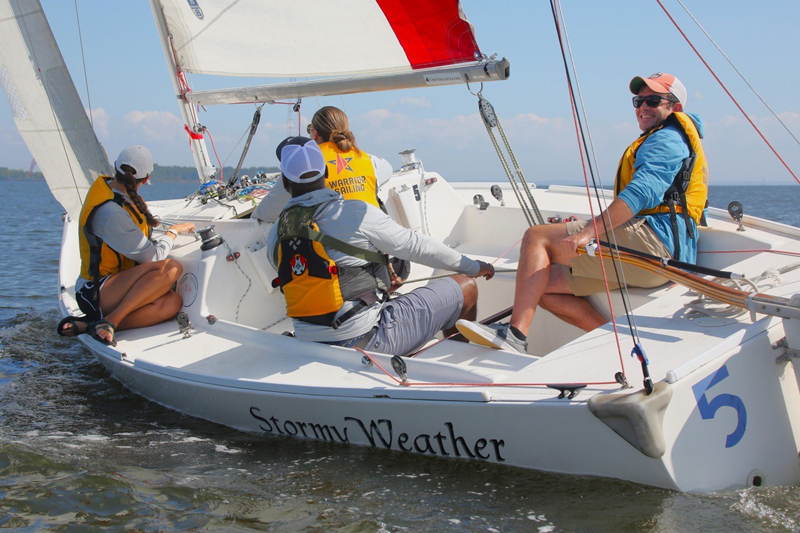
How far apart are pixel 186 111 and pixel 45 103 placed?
133cm

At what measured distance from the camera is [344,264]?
3.00m

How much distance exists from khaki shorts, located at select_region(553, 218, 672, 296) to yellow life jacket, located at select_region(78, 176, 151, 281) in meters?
2.51

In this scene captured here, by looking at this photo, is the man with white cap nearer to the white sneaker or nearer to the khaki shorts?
the white sneaker

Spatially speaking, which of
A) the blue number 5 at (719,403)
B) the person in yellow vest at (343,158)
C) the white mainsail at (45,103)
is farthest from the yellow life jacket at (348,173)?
the white mainsail at (45,103)

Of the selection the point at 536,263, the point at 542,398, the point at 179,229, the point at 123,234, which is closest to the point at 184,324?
the point at 123,234

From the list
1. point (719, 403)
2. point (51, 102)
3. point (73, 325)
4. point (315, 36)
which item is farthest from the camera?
point (51, 102)

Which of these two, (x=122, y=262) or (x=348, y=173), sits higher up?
(x=348, y=173)

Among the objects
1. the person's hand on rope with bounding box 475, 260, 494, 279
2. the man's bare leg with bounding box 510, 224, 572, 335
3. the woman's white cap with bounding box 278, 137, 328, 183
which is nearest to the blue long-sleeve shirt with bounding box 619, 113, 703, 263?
the man's bare leg with bounding box 510, 224, 572, 335

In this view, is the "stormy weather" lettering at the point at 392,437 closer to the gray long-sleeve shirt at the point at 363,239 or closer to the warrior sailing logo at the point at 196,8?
the gray long-sleeve shirt at the point at 363,239

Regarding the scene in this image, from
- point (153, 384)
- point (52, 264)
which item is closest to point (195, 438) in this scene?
point (153, 384)

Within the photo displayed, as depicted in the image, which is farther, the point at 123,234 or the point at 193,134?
the point at 193,134

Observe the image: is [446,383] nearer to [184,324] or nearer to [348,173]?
[348,173]

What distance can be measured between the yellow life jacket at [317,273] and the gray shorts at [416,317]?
0.13 m

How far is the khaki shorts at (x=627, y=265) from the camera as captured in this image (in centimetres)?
315
